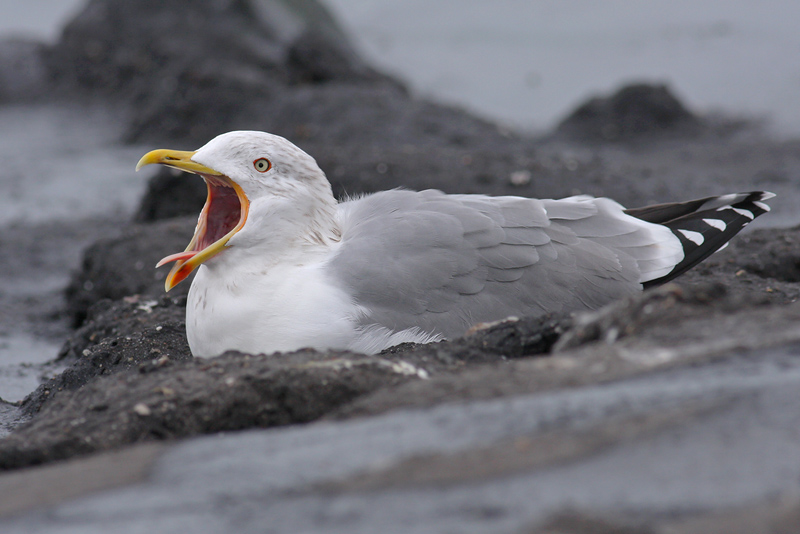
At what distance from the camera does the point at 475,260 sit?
3906mm

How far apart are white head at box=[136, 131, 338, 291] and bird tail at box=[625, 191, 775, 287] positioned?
1.55 m

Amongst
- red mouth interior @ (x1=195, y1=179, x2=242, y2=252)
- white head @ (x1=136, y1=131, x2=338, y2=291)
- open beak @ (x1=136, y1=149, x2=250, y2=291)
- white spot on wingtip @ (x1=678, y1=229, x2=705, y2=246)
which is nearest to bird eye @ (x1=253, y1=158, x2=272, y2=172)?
white head @ (x1=136, y1=131, x2=338, y2=291)

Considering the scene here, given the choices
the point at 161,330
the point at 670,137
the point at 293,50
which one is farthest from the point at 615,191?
the point at 293,50

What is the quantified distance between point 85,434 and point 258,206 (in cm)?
144

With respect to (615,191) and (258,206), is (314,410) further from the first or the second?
(615,191)

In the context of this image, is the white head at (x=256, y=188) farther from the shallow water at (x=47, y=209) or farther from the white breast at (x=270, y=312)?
the shallow water at (x=47, y=209)

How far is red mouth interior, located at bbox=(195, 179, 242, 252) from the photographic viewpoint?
4227 millimetres

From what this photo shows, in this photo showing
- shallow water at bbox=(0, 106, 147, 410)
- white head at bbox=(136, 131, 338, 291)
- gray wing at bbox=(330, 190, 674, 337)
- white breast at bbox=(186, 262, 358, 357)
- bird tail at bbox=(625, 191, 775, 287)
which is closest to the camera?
white breast at bbox=(186, 262, 358, 357)

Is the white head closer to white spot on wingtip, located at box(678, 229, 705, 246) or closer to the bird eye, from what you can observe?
the bird eye

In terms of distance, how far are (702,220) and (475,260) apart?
50.9 inches

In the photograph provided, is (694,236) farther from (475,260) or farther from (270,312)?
(270,312)

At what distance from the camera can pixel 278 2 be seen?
14000 mm

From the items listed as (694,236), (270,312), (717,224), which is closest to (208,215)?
(270,312)

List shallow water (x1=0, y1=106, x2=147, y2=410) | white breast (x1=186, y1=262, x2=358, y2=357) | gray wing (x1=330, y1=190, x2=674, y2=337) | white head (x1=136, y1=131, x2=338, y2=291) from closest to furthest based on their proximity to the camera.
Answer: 1. white breast (x1=186, y1=262, x2=358, y2=357)
2. gray wing (x1=330, y1=190, x2=674, y2=337)
3. white head (x1=136, y1=131, x2=338, y2=291)
4. shallow water (x1=0, y1=106, x2=147, y2=410)
